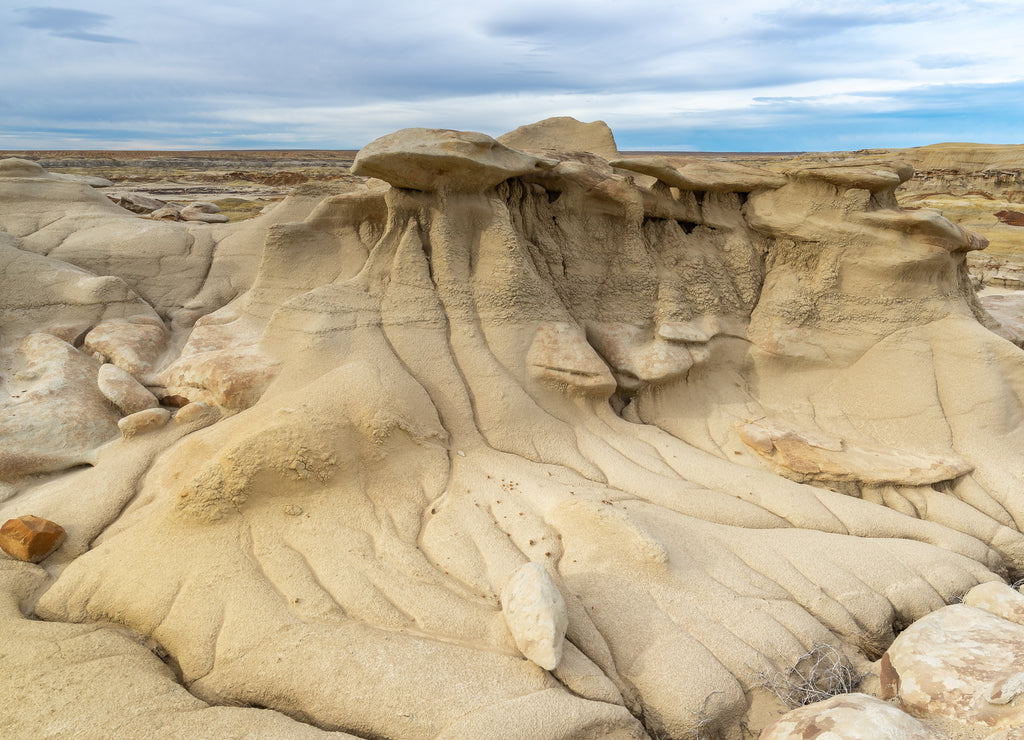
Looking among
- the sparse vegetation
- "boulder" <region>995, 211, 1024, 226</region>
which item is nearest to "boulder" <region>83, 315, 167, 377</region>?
the sparse vegetation

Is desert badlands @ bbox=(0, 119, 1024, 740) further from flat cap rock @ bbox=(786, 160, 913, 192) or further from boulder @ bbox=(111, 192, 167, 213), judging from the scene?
boulder @ bbox=(111, 192, 167, 213)

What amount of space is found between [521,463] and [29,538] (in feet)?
9.26

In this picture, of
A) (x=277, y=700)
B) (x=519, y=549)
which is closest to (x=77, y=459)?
(x=277, y=700)

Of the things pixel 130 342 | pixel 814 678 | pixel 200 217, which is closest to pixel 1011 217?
pixel 814 678

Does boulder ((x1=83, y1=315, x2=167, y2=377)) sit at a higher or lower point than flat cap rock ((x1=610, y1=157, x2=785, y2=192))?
lower

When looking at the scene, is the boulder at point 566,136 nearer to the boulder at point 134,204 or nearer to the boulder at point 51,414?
the boulder at point 51,414

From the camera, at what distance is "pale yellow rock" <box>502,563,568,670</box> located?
277 centimetres

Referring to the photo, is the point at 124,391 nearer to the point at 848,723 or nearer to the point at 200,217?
the point at 848,723

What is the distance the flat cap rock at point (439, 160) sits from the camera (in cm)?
447

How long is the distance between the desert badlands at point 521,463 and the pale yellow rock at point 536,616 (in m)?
0.02

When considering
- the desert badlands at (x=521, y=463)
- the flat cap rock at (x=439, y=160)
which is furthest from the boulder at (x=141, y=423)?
the flat cap rock at (x=439, y=160)

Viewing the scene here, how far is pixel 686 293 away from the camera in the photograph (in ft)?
18.3

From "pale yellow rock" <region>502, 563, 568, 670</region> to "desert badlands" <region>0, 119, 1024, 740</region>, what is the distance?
0.06 feet

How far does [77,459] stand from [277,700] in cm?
279
